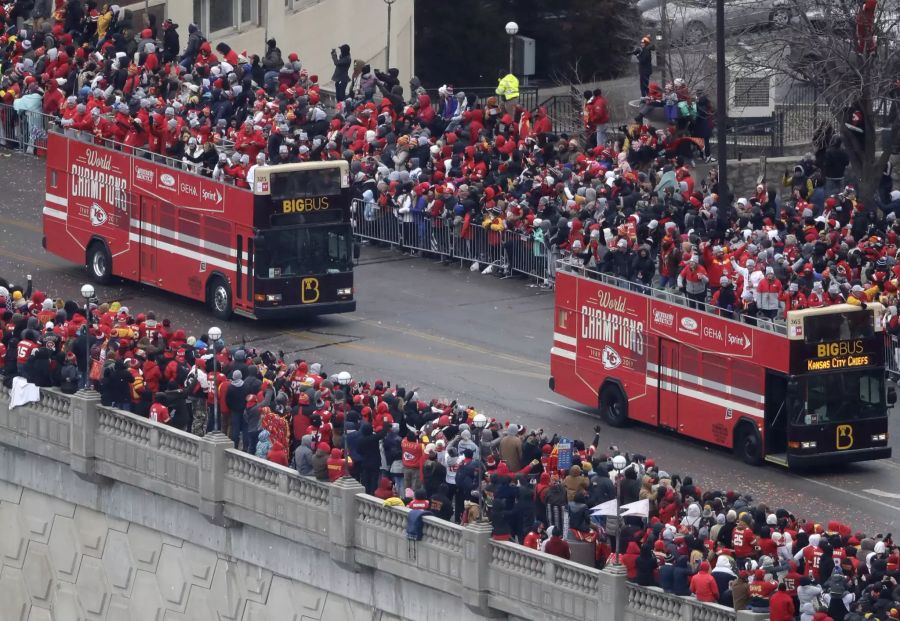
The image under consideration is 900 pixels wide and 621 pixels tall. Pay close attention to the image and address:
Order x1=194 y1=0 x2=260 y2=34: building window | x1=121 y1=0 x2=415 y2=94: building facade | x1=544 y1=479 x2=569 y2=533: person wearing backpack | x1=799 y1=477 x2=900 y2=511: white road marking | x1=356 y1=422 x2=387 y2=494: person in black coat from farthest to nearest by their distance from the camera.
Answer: x1=194 y1=0 x2=260 y2=34: building window < x1=121 y1=0 x2=415 y2=94: building facade < x1=799 y1=477 x2=900 y2=511: white road marking < x1=356 y1=422 x2=387 y2=494: person in black coat < x1=544 y1=479 x2=569 y2=533: person wearing backpack

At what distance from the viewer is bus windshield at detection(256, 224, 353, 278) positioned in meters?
48.2

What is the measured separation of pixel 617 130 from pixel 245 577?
23.1 metres

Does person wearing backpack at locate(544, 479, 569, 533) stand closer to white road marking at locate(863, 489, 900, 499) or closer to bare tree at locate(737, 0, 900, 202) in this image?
white road marking at locate(863, 489, 900, 499)

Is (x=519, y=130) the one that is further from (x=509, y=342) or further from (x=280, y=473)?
(x=280, y=473)

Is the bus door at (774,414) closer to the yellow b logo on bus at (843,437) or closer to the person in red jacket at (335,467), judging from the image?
the yellow b logo on bus at (843,437)

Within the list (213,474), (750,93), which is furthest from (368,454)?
(750,93)

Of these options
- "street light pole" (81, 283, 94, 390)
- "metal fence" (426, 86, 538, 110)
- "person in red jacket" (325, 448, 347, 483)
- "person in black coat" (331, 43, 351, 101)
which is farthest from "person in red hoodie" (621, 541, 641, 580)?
"person in black coat" (331, 43, 351, 101)

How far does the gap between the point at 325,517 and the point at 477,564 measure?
10.0ft

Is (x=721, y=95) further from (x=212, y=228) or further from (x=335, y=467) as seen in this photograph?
(x=335, y=467)

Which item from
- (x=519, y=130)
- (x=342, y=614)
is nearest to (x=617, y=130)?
(x=519, y=130)

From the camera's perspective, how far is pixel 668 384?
4328 centimetres

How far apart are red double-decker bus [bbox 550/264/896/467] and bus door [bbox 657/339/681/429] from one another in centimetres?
2

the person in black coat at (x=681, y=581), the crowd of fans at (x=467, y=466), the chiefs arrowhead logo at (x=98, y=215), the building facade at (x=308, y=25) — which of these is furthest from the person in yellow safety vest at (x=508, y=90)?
the person in black coat at (x=681, y=581)

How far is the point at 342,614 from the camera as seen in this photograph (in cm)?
3672
